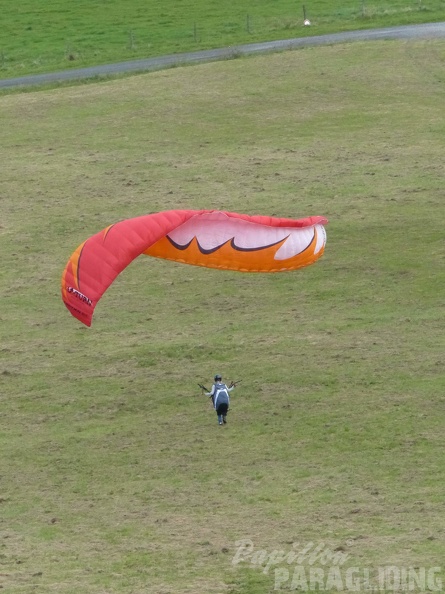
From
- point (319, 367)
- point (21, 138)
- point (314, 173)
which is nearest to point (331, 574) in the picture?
point (319, 367)

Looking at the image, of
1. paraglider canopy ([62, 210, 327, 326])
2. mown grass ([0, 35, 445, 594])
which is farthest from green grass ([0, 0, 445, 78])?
paraglider canopy ([62, 210, 327, 326])

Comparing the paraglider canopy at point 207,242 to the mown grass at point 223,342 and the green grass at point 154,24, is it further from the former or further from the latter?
the green grass at point 154,24

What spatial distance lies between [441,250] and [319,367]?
8.46 m

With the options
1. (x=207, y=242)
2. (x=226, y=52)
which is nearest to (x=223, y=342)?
(x=207, y=242)

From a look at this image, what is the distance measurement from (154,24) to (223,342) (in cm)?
3940

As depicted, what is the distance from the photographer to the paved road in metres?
55.0

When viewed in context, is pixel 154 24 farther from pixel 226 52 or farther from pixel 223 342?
pixel 223 342

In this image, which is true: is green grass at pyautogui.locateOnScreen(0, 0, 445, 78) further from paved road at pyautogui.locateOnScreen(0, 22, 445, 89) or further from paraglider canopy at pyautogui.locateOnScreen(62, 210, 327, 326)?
paraglider canopy at pyautogui.locateOnScreen(62, 210, 327, 326)

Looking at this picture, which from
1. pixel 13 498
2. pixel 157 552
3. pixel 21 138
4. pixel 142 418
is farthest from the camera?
pixel 21 138

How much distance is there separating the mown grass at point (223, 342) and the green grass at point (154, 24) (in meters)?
7.72

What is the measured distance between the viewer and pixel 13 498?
77.2 ft

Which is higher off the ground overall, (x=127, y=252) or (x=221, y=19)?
(x=221, y=19)

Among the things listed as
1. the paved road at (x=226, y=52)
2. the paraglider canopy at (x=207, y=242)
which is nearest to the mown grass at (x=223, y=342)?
the paved road at (x=226, y=52)

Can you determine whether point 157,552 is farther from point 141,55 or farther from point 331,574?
point 141,55
